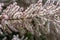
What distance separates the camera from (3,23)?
977 millimetres

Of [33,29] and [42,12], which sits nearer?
[42,12]

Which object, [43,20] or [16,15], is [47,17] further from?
[16,15]

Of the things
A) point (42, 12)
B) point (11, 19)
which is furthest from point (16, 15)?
point (42, 12)

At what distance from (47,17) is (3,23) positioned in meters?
0.26

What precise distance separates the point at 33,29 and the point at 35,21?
11 centimetres

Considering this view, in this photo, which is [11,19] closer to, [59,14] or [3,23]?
[3,23]

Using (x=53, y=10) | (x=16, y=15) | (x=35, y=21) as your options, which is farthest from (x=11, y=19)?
(x=53, y=10)

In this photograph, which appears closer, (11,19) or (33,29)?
(11,19)

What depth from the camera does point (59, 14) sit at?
3.50ft

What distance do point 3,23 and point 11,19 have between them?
56 millimetres

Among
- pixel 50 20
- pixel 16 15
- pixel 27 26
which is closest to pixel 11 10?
pixel 16 15

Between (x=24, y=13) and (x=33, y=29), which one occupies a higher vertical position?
(x=24, y=13)

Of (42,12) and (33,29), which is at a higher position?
(42,12)

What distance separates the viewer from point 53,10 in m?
1.04
